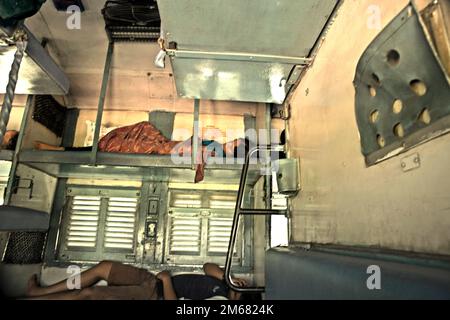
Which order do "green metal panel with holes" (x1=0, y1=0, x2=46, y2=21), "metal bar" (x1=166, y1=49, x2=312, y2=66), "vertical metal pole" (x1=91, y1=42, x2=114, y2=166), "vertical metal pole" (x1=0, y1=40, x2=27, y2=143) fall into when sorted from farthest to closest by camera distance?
"vertical metal pole" (x1=91, y1=42, x2=114, y2=166), "metal bar" (x1=166, y1=49, x2=312, y2=66), "vertical metal pole" (x1=0, y1=40, x2=27, y2=143), "green metal panel with holes" (x1=0, y1=0, x2=46, y2=21)

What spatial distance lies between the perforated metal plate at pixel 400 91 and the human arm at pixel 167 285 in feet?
9.01

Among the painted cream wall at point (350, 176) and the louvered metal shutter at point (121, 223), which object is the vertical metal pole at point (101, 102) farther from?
the painted cream wall at point (350, 176)

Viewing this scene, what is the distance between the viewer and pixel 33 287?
2.83 m

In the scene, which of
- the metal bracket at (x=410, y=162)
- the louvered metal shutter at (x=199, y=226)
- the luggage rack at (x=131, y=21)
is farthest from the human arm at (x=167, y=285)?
the metal bracket at (x=410, y=162)

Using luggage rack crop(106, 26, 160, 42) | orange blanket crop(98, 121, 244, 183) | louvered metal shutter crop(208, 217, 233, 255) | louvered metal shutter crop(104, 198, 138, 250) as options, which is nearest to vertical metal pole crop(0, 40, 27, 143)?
orange blanket crop(98, 121, 244, 183)

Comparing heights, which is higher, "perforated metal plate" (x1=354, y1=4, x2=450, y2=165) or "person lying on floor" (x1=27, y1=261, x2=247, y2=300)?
"perforated metal plate" (x1=354, y1=4, x2=450, y2=165)

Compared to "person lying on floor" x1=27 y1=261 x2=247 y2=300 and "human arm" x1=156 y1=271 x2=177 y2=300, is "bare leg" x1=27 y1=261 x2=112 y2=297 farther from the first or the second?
"human arm" x1=156 y1=271 x2=177 y2=300

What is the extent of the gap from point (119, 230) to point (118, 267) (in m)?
0.47

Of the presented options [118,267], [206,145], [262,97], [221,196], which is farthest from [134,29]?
[118,267]

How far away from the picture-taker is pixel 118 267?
2941 millimetres

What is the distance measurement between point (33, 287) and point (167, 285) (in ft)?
4.42

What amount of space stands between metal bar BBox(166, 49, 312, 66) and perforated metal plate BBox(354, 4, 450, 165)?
0.66 metres

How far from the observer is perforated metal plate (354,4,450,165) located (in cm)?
56

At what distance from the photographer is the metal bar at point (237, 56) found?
56.5 inches
